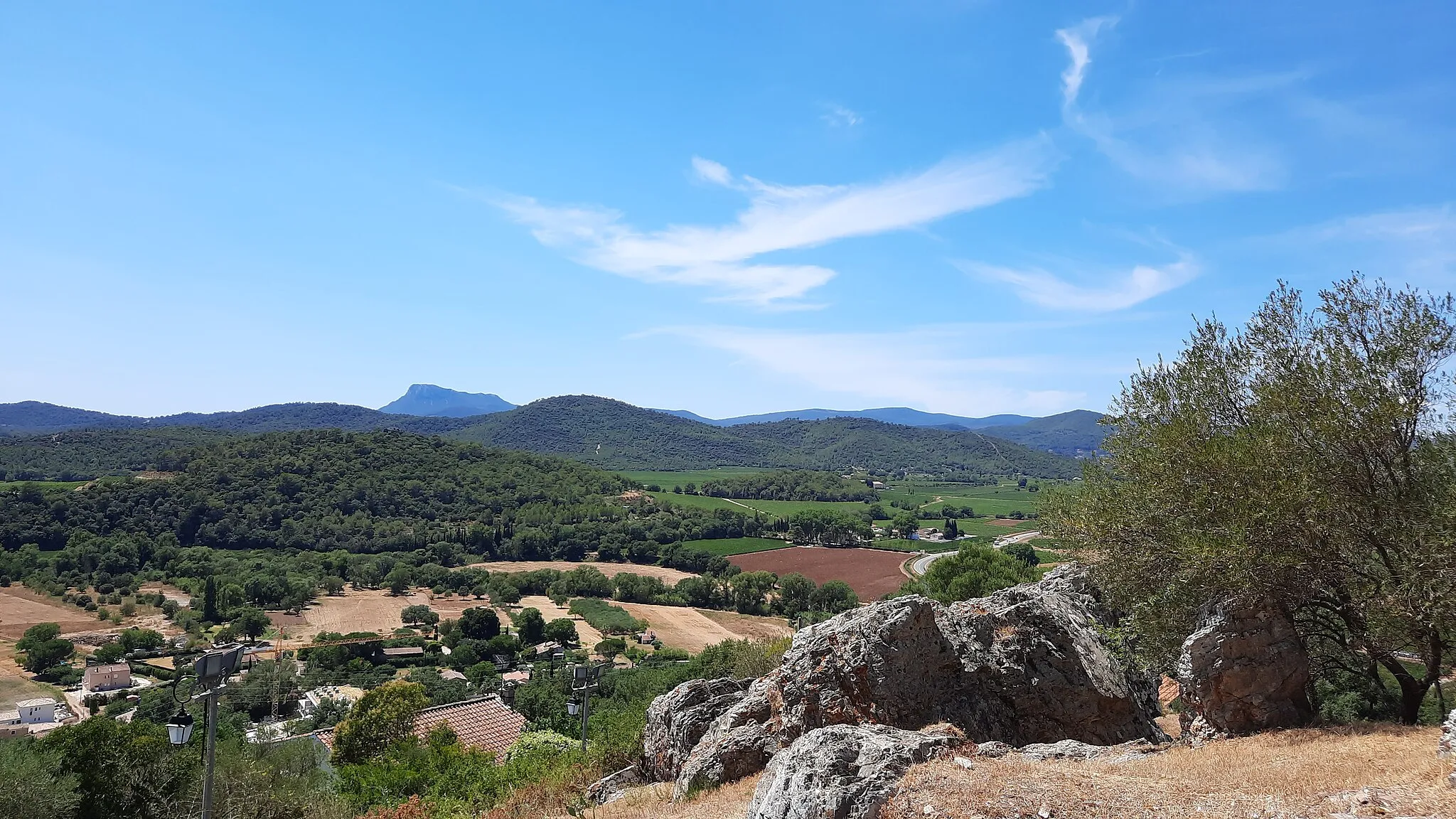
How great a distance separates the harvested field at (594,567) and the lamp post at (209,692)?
96.8m

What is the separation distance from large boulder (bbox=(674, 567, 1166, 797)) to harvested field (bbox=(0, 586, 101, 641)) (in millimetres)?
90686

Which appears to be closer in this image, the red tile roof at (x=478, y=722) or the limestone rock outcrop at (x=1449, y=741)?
the limestone rock outcrop at (x=1449, y=741)

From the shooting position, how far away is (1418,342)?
15398 millimetres

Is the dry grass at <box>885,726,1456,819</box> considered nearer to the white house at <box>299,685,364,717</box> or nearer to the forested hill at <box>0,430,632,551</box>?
the white house at <box>299,685,364,717</box>

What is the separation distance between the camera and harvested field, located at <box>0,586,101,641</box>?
74.5m

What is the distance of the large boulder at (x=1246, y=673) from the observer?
47.6 feet

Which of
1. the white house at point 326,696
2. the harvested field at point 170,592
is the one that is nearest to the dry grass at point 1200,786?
the white house at point 326,696

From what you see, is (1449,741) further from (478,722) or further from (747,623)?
(747,623)

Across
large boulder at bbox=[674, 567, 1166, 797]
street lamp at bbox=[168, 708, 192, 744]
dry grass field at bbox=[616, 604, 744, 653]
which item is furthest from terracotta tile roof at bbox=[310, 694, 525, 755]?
dry grass field at bbox=[616, 604, 744, 653]

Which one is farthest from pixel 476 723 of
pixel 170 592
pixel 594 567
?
pixel 170 592

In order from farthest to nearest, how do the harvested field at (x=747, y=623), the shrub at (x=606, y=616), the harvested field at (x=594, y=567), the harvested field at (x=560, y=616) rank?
the harvested field at (x=594, y=567) < the shrub at (x=606, y=616) < the harvested field at (x=747, y=623) < the harvested field at (x=560, y=616)

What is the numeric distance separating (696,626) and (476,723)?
46.1 m

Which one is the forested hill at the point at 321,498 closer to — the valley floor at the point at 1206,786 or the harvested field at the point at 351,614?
the harvested field at the point at 351,614

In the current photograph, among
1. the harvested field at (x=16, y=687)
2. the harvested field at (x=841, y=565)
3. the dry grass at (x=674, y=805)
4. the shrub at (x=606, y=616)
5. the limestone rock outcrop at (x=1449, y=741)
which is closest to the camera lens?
the limestone rock outcrop at (x=1449, y=741)
